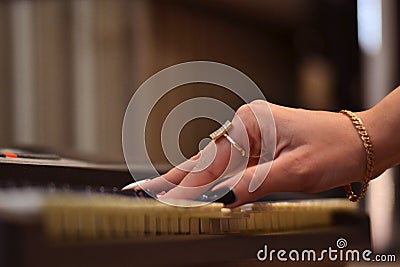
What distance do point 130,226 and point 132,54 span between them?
2854 millimetres

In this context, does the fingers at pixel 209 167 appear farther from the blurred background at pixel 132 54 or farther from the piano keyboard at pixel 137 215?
the blurred background at pixel 132 54

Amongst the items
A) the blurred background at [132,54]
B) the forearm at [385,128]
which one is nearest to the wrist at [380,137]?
the forearm at [385,128]

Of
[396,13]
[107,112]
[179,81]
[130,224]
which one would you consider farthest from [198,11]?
[130,224]

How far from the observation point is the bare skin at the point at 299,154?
2.05ft

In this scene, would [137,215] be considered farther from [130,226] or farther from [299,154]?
[299,154]

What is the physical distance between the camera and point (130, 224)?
1.46 ft

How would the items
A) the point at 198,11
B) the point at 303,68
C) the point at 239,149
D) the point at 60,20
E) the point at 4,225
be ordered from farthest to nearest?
the point at 303,68 → the point at 198,11 → the point at 60,20 → the point at 239,149 → the point at 4,225

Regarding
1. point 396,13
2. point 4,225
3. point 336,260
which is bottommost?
point 336,260

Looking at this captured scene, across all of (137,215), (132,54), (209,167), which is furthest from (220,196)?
(132,54)

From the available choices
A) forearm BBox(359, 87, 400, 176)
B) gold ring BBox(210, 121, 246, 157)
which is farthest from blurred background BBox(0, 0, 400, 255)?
gold ring BBox(210, 121, 246, 157)

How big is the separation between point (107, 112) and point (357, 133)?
2.59m

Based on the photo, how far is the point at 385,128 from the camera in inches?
27.2

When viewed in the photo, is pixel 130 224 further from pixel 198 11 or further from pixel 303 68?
pixel 303 68

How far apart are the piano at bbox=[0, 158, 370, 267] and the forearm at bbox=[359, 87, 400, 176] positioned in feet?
0.30
